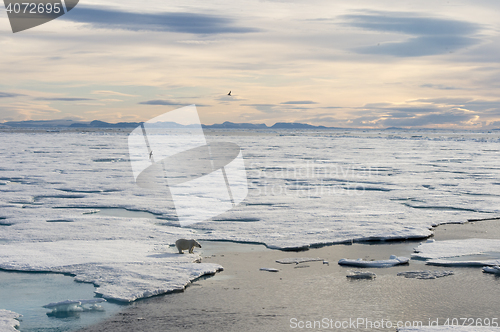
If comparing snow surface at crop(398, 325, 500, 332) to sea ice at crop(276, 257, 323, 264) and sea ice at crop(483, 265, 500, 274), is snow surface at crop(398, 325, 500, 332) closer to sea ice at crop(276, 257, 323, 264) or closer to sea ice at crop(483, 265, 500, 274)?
sea ice at crop(483, 265, 500, 274)

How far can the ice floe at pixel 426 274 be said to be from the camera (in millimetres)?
6141

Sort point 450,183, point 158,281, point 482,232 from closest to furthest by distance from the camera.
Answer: point 158,281 < point 482,232 < point 450,183

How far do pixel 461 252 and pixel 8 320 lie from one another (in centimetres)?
671

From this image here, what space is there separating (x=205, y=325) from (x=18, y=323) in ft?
6.52

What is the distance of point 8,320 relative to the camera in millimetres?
4582

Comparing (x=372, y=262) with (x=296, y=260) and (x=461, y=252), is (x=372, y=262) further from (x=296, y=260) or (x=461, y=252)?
(x=461, y=252)

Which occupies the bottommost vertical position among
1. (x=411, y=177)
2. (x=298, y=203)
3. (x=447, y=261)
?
(x=411, y=177)

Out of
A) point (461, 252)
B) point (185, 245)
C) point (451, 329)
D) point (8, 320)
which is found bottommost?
point (461, 252)

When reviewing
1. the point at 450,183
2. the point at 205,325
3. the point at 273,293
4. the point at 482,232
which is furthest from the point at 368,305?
the point at 450,183

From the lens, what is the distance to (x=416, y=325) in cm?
463

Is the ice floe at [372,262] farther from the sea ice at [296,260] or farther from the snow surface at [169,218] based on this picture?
the snow surface at [169,218]

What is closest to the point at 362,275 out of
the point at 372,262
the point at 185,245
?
the point at 372,262

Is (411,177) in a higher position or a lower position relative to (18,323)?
lower

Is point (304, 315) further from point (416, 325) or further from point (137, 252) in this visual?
point (137, 252)
